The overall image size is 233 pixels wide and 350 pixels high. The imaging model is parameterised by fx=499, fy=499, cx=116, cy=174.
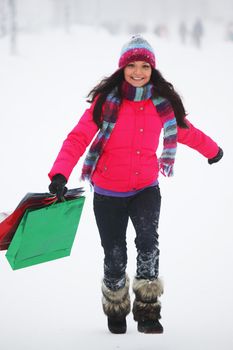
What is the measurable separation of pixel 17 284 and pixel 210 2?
26.4 m

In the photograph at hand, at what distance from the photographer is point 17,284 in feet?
12.9

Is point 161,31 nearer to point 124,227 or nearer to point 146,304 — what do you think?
point 124,227

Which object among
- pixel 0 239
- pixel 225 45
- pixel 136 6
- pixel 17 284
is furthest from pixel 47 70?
pixel 136 6

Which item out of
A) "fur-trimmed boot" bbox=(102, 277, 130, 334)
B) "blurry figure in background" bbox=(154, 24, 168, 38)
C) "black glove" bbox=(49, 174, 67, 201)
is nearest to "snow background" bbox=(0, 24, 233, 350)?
"fur-trimmed boot" bbox=(102, 277, 130, 334)

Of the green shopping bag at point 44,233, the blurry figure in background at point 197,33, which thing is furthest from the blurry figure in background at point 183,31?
the green shopping bag at point 44,233

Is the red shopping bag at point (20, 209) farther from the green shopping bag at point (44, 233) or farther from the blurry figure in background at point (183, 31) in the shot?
the blurry figure in background at point (183, 31)

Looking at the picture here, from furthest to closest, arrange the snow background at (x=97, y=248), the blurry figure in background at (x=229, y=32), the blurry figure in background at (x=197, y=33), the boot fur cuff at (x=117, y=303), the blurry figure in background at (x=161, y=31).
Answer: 1. the blurry figure in background at (x=161, y=31)
2. the blurry figure in background at (x=229, y=32)
3. the blurry figure in background at (x=197, y=33)
4. the snow background at (x=97, y=248)
5. the boot fur cuff at (x=117, y=303)

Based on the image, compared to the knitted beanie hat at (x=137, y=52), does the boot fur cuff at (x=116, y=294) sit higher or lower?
lower

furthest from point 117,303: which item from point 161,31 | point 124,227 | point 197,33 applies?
point 161,31

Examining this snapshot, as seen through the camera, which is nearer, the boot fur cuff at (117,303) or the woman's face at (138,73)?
the woman's face at (138,73)

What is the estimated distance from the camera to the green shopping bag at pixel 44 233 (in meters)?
2.59

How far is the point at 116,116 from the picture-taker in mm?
2752

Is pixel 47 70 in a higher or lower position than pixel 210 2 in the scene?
lower

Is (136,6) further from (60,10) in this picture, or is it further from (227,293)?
(227,293)
